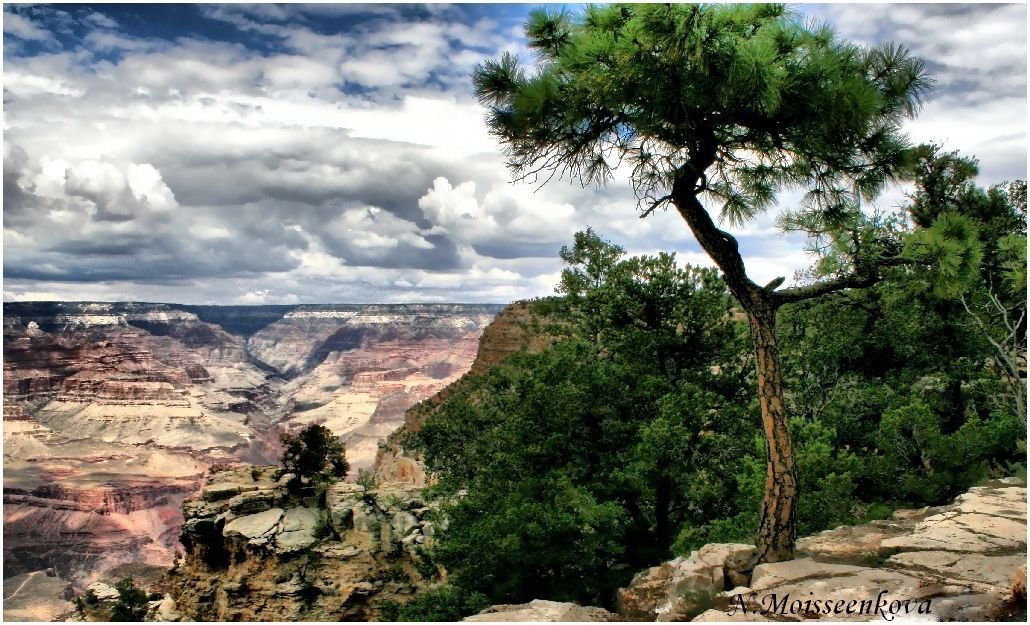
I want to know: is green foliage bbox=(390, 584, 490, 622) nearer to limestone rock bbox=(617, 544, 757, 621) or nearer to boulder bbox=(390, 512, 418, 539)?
limestone rock bbox=(617, 544, 757, 621)

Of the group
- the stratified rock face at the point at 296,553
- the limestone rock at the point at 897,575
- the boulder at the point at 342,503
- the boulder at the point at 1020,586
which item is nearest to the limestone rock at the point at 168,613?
the stratified rock face at the point at 296,553

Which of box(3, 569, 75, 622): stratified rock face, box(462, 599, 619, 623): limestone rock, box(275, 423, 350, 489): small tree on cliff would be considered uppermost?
box(462, 599, 619, 623): limestone rock

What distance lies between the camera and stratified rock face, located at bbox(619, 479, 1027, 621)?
5.59 m

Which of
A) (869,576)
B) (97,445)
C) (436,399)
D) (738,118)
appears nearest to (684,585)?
(869,576)

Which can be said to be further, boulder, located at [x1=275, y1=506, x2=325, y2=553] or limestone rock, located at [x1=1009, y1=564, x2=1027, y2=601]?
boulder, located at [x1=275, y1=506, x2=325, y2=553]

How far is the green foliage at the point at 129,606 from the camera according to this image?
3275cm

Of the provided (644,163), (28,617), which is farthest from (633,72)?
(28,617)

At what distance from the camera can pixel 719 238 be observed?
289 inches

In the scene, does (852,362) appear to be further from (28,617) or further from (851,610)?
(28,617)

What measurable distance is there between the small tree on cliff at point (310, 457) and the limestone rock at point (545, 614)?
23.6 meters

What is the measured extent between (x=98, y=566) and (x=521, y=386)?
12602 centimetres

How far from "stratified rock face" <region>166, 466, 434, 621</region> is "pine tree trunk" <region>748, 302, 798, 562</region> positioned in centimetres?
1869

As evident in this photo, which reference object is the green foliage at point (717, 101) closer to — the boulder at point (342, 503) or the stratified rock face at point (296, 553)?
the stratified rock face at point (296, 553)

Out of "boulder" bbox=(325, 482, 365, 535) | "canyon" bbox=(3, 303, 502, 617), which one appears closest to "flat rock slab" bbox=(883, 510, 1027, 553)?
"boulder" bbox=(325, 482, 365, 535)
